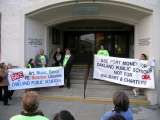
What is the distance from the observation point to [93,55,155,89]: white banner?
15555mm

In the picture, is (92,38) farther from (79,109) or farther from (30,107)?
(30,107)

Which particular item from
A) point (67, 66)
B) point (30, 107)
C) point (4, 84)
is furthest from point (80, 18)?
point (30, 107)

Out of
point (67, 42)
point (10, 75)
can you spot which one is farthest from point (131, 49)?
point (10, 75)

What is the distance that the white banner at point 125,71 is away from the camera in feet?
51.0

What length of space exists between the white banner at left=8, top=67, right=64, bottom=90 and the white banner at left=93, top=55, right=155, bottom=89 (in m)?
1.72

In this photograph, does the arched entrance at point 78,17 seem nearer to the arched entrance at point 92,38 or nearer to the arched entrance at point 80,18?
the arched entrance at point 80,18

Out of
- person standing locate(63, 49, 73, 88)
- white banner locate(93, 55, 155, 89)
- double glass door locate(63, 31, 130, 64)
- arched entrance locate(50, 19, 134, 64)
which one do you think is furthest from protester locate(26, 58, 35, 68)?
double glass door locate(63, 31, 130, 64)

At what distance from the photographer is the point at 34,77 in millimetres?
16031

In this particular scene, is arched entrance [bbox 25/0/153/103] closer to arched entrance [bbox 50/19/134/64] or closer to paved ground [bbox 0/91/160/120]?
A: arched entrance [bbox 50/19/134/64]

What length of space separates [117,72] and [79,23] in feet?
21.7

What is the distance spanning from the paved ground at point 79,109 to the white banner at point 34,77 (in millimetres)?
655

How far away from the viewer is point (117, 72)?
54.0 feet

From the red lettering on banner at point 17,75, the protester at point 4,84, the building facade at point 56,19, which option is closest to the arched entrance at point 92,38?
the building facade at point 56,19

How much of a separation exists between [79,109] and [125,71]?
298 cm
